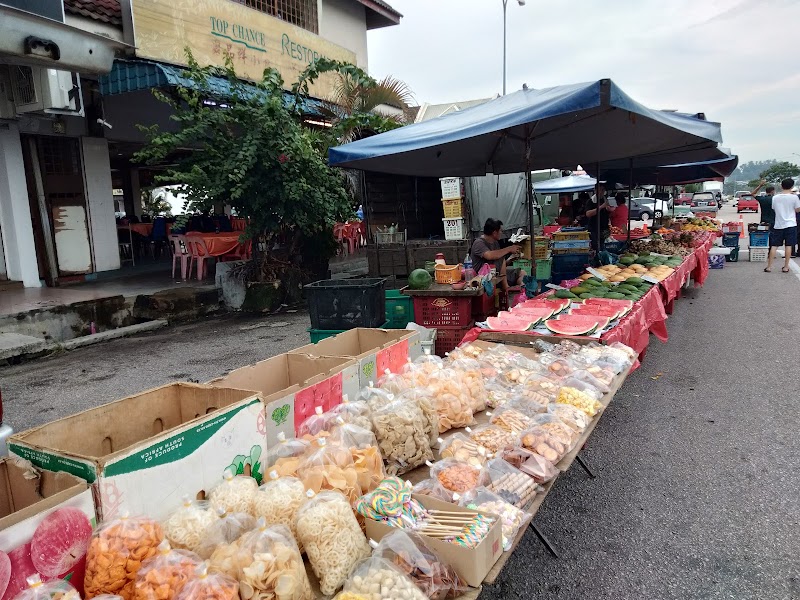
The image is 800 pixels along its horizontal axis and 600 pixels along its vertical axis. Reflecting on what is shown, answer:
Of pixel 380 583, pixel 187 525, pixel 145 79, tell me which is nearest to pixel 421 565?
pixel 380 583

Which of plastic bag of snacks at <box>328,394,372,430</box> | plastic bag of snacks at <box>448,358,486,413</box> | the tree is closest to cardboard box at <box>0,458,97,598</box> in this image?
plastic bag of snacks at <box>328,394,372,430</box>

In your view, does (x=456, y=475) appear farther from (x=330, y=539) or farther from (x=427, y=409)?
(x=330, y=539)

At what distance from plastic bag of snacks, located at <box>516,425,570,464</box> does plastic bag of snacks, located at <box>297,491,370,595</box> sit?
1.07m

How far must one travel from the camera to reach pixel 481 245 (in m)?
7.14

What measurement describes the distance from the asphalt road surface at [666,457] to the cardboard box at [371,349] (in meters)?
1.31

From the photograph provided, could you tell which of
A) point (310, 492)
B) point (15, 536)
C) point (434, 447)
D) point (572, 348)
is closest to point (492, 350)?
point (572, 348)

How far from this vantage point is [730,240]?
1599cm

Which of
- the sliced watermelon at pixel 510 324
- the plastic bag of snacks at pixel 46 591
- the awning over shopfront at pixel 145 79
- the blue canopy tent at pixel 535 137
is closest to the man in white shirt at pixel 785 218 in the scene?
the blue canopy tent at pixel 535 137

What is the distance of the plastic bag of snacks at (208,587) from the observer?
163 cm

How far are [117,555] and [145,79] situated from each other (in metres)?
9.13

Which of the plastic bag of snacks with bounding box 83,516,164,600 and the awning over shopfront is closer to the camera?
the plastic bag of snacks with bounding box 83,516,164,600

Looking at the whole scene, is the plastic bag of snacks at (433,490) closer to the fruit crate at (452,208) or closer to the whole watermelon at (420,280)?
Answer: the whole watermelon at (420,280)

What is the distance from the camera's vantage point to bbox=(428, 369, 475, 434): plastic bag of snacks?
3096 millimetres

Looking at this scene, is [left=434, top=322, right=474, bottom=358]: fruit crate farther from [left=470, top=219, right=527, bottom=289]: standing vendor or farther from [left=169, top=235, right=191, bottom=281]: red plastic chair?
[left=169, top=235, right=191, bottom=281]: red plastic chair
